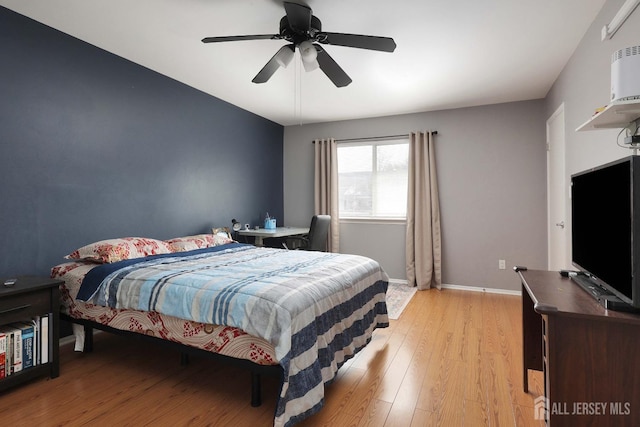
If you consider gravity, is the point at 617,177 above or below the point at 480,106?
below

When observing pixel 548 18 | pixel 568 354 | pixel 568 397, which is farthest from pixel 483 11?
pixel 568 397

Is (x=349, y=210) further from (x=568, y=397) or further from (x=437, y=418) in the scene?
(x=568, y=397)

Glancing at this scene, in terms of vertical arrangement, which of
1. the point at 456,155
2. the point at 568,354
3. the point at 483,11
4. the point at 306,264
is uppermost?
the point at 483,11

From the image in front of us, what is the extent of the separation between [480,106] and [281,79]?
269 cm

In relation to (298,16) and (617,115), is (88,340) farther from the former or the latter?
(617,115)

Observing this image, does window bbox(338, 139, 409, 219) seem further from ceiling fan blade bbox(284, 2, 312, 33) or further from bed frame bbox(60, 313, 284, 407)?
bed frame bbox(60, 313, 284, 407)

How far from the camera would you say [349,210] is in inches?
208

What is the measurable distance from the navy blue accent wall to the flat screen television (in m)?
3.49

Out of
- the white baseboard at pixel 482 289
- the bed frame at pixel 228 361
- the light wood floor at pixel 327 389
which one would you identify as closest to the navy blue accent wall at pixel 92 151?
the bed frame at pixel 228 361

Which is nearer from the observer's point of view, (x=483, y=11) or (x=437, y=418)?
(x=437, y=418)

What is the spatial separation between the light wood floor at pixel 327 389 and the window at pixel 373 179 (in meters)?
2.45

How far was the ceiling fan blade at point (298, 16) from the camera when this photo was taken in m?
2.00

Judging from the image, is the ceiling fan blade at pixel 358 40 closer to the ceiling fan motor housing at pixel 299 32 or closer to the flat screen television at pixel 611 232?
the ceiling fan motor housing at pixel 299 32

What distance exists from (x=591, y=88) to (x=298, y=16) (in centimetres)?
220
